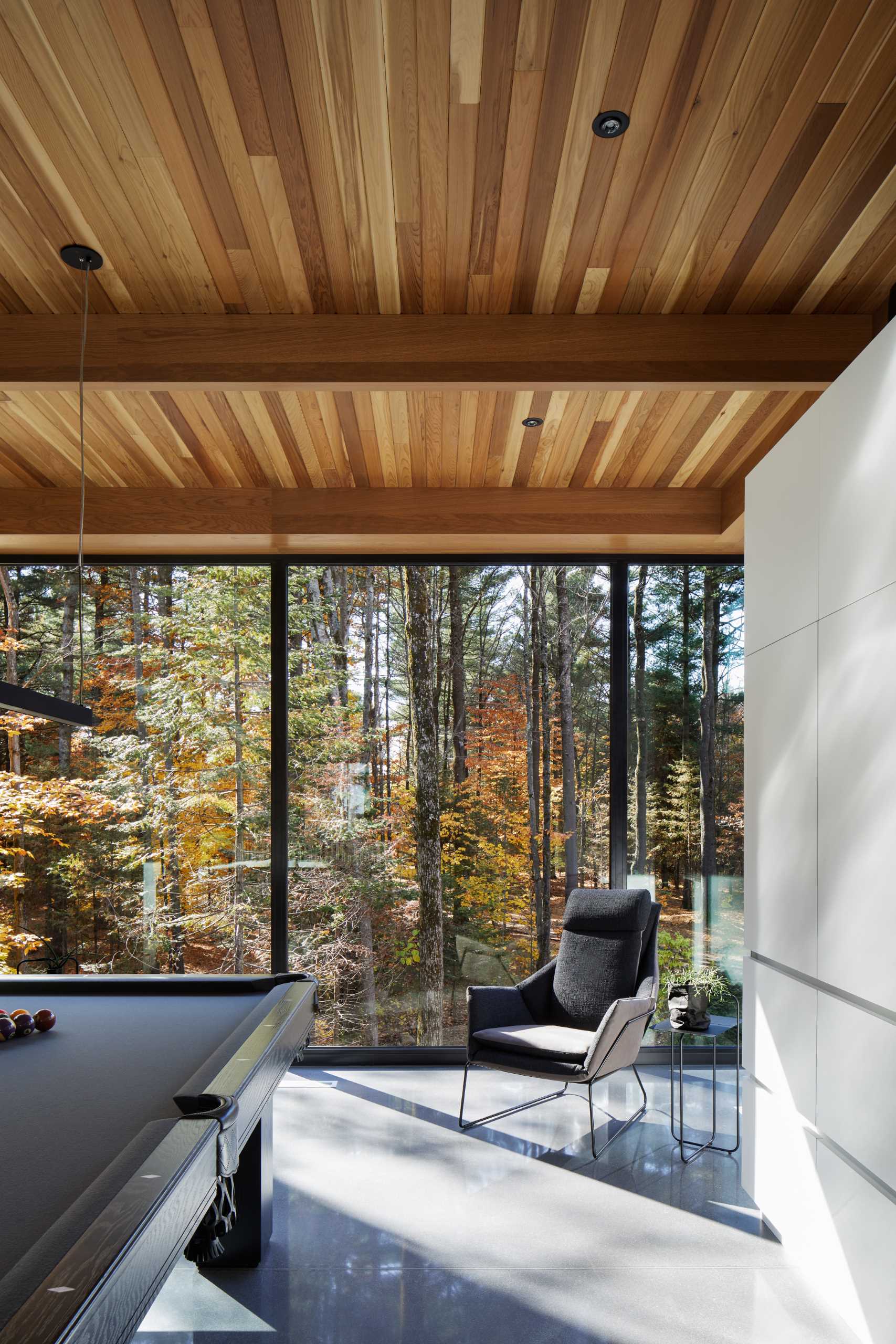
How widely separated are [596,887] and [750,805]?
83.0 inches

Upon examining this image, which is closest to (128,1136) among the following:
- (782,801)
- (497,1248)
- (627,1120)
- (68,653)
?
(497,1248)

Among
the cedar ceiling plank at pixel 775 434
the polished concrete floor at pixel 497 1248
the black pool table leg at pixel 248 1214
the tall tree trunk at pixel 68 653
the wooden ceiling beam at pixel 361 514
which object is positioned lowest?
the polished concrete floor at pixel 497 1248

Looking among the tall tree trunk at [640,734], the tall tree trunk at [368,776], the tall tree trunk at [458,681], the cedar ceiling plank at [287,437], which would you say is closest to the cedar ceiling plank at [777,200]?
the cedar ceiling plank at [287,437]

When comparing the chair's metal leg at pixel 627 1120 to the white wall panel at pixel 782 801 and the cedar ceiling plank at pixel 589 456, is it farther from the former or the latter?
the cedar ceiling plank at pixel 589 456

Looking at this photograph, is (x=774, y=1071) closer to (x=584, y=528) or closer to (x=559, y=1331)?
(x=559, y=1331)

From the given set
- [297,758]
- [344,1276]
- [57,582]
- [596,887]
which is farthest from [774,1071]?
[57,582]

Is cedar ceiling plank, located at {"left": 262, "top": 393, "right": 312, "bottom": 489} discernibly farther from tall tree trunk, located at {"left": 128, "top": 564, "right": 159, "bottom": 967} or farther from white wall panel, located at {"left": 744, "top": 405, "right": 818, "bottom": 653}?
white wall panel, located at {"left": 744, "top": 405, "right": 818, "bottom": 653}

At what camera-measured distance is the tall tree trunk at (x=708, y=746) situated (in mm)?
5199

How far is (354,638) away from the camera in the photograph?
5.45 metres

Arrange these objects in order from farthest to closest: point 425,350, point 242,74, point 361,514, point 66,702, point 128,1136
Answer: point 361,514, point 425,350, point 66,702, point 242,74, point 128,1136

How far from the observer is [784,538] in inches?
116

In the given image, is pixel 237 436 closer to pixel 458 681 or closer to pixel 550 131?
pixel 458 681

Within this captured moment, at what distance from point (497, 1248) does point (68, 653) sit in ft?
13.1

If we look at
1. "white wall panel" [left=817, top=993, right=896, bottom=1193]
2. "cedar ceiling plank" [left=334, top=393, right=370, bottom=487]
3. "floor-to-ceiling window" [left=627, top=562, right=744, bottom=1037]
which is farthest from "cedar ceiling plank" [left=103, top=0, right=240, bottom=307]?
"floor-to-ceiling window" [left=627, top=562, right=744, bottom=1037]
